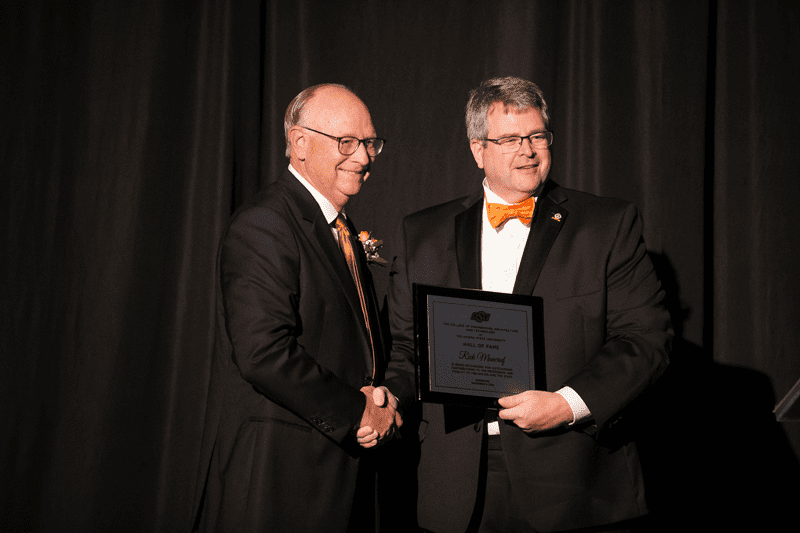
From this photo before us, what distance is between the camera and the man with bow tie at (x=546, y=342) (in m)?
1.84

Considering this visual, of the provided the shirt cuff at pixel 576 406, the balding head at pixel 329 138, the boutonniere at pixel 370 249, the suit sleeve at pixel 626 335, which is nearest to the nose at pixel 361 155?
the balding head at pixel 329 138

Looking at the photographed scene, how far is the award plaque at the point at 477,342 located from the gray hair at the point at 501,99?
642mm

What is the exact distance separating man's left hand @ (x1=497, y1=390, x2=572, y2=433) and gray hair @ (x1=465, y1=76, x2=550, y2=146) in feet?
2.92

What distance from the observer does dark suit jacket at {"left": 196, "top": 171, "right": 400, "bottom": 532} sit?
1945mm

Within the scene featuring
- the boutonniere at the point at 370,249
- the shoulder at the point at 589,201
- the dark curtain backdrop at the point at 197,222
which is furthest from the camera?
the dark curtain backdrop at the point at 197,222

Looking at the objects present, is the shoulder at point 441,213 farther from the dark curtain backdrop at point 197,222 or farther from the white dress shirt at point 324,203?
the dark curtain backdrop at point 197,222

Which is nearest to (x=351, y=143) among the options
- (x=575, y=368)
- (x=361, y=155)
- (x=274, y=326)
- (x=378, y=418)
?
(x=361, y=155)

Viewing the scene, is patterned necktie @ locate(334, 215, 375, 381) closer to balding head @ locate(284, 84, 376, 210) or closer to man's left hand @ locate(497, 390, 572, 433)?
balding head @ locate(284, 84, 376, 210)

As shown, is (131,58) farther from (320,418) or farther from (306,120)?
(320,418)

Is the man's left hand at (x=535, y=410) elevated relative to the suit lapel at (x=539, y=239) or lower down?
lower down

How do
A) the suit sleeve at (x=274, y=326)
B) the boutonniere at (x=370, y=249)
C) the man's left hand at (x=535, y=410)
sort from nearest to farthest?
the man's left hand at (x=535, y=410), the suit sleeve at (x=274, y=326), the boutonniere at (x=370, y=249)

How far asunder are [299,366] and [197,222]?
1.51 meters

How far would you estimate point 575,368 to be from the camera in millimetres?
1934

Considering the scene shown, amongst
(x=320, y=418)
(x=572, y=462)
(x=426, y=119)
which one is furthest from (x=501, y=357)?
(x=426, y=119)
